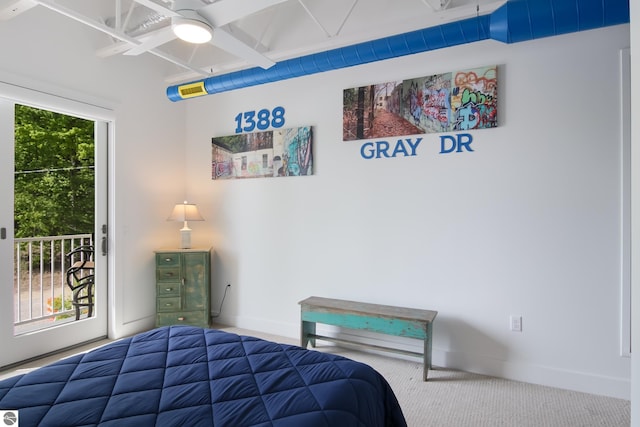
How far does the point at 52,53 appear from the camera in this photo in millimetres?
3197

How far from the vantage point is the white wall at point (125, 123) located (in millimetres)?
3080

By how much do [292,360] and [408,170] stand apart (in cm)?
207

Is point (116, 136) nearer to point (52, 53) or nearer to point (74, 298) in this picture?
point (52, 53)

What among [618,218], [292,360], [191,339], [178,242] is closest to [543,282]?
[618,218]

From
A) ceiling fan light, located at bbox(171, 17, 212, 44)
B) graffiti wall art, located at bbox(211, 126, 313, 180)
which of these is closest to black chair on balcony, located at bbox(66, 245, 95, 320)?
graffiti wall art, located at bbox(211, 126, 313, 180)

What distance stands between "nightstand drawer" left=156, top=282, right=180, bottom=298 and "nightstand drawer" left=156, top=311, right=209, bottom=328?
0.67ft

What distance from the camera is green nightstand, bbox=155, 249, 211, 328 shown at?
3.95 meters

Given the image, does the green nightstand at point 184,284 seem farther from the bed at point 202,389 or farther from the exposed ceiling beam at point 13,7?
the exposed ceiling beam at point 13,7

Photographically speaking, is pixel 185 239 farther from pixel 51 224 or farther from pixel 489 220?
pixel 489 220

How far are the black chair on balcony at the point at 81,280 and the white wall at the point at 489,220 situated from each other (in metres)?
1.76

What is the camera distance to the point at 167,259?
13.0 feet

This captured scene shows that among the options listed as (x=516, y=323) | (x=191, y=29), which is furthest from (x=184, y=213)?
(x=516, y=323)

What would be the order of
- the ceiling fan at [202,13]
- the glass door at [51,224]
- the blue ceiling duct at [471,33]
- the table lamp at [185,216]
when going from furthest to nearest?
1. the table lamp at [185,216]
2. the glass door at [51,224]
3. the blue ceiling duct at [471,33]
4. the ceiling fan at [202,13]

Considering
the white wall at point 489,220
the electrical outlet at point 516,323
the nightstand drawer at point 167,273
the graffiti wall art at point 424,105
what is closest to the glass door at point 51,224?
the nightstand drawer at point 167,273
